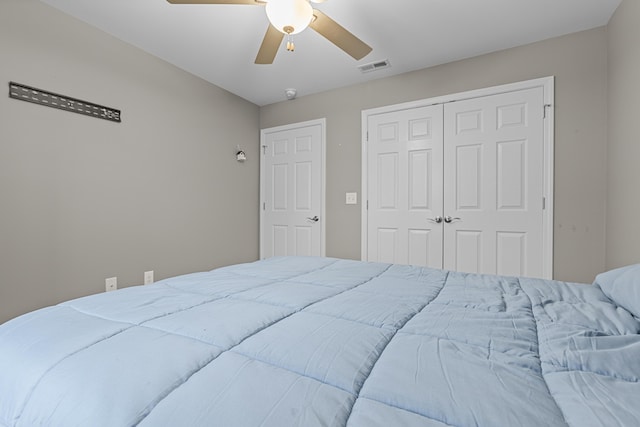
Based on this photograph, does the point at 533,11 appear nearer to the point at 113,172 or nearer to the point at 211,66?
the point at 211,66

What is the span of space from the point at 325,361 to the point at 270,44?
1968 millimetres

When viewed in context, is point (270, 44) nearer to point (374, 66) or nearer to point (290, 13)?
point (290, 13)

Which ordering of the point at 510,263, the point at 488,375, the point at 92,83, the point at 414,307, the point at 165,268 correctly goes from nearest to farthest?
the point at 488,375
the point at 414,307
the point at 92,83
the point at 510,263
the point at 165,268

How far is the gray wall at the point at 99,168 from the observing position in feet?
6.69

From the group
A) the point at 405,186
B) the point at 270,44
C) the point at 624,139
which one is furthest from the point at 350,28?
the point at 624,139

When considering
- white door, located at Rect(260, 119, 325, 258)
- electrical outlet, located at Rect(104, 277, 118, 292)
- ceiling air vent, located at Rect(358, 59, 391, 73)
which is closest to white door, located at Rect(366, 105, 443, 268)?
ceiling air vent, located at Rect(358, 59, 391, 73)

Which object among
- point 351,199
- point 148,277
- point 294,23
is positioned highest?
point 294,23

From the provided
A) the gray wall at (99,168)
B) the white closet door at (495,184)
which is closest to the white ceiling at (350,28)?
the gray wall at (99,168)

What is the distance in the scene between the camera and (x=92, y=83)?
2408 millimetres

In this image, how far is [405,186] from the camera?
124 inches

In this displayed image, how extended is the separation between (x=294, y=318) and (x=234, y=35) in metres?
2.46

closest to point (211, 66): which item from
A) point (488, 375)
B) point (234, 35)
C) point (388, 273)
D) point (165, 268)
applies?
point (234, 35)

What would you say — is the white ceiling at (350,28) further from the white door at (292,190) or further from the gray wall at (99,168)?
the white door at (292,190)

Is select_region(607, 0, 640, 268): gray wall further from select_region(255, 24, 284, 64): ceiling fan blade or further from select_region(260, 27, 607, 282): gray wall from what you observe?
select_region(255, 24, 284, 64): ceiling fan blade
